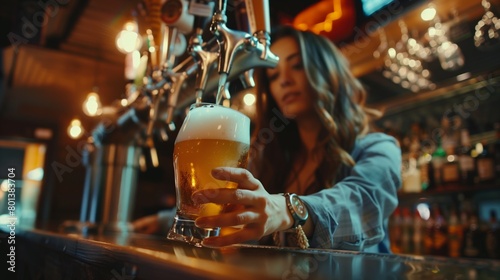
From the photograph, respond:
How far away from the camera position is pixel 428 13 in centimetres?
214

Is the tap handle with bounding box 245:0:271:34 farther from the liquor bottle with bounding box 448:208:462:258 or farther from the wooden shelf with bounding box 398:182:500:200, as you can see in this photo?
the liquor bottle with bounding box 448:208:462:258

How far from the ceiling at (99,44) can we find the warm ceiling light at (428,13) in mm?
34

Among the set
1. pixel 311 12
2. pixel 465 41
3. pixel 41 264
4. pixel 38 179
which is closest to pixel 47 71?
pixel 38 179

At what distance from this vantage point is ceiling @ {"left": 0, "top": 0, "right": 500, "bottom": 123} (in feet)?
7.33

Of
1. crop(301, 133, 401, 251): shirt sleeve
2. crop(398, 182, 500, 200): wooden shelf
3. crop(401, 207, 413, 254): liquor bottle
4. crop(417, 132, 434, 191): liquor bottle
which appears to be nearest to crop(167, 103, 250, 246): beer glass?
crop(301, 133, 401, 251): shirt sleeve

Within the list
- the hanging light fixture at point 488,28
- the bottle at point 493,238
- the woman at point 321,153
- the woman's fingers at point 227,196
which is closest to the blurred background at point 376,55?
the hanging light fixture at point 488,28

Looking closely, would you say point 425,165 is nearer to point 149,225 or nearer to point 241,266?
point 149,225

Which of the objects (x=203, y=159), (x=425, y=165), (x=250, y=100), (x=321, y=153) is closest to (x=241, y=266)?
(x=203, y=159)

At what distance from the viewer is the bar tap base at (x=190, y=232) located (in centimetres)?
69

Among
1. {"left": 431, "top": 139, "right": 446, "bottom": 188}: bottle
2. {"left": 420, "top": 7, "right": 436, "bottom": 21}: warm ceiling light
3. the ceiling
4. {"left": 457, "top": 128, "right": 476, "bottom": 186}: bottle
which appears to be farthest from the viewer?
{"left": 431, "top": 139, "right": 446, "bottom": 188}: bottle

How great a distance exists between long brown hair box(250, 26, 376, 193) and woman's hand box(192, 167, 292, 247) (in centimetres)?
64

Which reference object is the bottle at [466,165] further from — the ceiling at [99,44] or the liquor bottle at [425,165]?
the ceiling at [99,44]

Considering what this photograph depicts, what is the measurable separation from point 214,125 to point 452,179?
2314mm

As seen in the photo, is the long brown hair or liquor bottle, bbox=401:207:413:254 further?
liquor bottle, bbox=401:207:413:254
